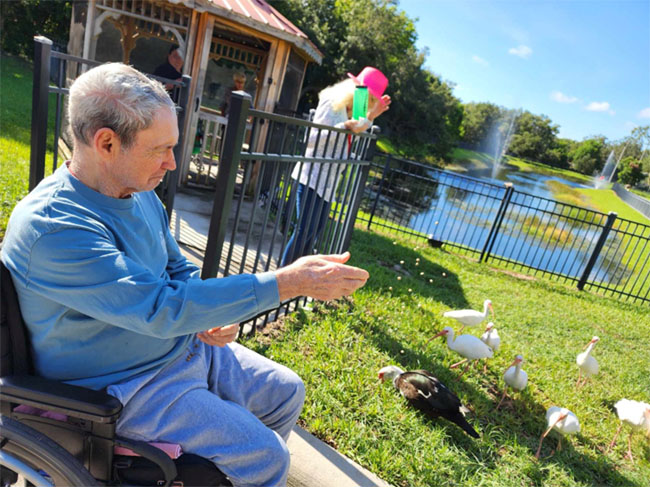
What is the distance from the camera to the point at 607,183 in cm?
5550

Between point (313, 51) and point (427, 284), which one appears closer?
point (427, 284)

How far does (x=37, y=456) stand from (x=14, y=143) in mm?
7657

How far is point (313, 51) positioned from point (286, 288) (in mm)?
7515

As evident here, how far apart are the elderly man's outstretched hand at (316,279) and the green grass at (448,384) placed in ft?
4.63

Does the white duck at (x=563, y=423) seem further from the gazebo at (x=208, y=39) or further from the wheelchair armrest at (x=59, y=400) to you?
the gazebo at (x=208, y=39)

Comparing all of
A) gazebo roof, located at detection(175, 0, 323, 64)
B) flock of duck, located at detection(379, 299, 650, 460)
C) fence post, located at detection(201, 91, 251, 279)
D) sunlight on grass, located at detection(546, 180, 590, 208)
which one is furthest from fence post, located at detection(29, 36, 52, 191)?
sunlight on grass, located at detection(546, 180, 590, 208)

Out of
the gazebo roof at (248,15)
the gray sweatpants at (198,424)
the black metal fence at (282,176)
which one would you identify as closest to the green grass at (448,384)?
the black metal fence at (282,176)

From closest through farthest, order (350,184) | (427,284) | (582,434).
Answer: (582,434), (350,184), (427,284)

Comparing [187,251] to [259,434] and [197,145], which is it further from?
[197,145]

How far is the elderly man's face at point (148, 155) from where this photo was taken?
1.38 metres

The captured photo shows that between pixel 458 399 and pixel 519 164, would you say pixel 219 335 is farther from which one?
pixel 519 164

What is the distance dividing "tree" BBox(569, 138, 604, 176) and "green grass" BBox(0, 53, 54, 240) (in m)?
70.6

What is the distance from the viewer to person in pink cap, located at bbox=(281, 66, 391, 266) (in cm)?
354

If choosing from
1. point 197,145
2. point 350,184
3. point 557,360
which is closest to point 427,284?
point 557,360
